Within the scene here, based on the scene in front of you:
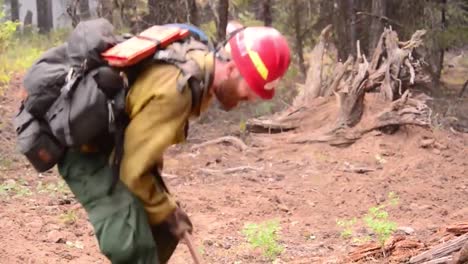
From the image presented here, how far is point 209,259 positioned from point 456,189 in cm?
401

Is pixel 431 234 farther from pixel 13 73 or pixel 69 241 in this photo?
pixel 13 73

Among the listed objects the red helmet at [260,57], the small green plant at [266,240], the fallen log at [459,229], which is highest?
the red helmet at [260,57]

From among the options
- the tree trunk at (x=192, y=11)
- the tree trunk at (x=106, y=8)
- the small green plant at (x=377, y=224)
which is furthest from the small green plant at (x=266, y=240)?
the tree trunk at (x=192, y=11)

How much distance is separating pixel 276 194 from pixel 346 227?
5.27ft

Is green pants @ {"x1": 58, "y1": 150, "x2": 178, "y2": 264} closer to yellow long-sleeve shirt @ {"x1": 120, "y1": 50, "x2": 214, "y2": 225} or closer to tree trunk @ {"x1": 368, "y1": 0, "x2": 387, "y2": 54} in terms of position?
yellow long-sleeve shirt @ {"x1": 120, "y1": 50, "x2": 214, "y2": 225}

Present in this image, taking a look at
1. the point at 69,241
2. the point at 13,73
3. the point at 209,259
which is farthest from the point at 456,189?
the point at 13,73

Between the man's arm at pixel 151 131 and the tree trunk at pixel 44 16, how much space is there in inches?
943

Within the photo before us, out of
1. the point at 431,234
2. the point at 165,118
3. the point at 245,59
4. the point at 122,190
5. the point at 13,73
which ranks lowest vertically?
the point at 13,73

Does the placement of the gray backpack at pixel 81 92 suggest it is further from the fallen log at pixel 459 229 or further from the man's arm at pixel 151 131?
the fallen log at pixel 459 229

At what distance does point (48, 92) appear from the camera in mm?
3936

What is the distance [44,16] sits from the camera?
27.7 meters

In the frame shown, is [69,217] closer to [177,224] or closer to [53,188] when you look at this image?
[53,188]

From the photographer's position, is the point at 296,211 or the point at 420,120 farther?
the point at 420,120

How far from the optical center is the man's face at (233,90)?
12.8 feet
